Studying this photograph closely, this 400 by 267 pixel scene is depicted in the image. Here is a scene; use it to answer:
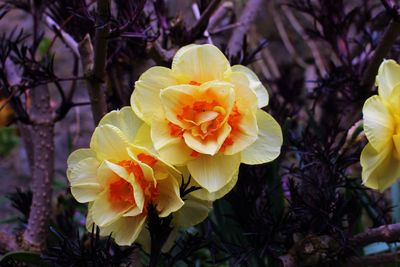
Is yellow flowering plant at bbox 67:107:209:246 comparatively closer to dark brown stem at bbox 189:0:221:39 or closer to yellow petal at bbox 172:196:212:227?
yellow petal at bbox 172:196:212:227

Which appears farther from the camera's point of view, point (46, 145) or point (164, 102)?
point (46, 145)

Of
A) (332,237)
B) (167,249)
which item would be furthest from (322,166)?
(167,249)

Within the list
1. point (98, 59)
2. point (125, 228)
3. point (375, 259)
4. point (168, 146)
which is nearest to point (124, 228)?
point (125, 228)

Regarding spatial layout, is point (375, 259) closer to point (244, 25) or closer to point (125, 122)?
point (125, 122)

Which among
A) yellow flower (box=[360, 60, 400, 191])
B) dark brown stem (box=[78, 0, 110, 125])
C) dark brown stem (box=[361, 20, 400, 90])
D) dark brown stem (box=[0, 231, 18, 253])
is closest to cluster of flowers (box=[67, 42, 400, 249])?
yellow flower (box=[360, 60, 400, 191])

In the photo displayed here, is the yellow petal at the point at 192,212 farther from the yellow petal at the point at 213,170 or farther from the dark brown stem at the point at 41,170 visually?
the dark brown stem at the point at 41,170

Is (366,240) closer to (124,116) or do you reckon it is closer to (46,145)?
(124,116)

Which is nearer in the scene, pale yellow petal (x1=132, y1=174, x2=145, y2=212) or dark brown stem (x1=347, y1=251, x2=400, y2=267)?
pale yellow petal (x1=132, y1=174, x2=145, y2=212)

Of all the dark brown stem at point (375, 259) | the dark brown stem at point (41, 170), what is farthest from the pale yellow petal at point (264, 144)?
the dark brown stem at point (41, 170)
